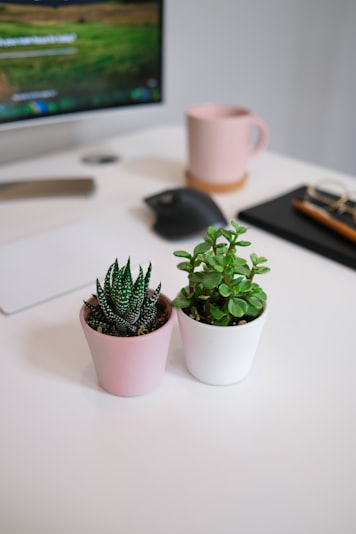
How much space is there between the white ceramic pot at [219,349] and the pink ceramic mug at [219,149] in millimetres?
426

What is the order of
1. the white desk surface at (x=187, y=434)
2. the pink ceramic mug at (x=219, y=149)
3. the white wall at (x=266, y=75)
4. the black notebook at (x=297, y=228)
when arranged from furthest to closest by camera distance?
1. the white wall at (x=266, y=75)
2. the pink ceramic mug at (x=219, y=149)
3. the black notebook at (x=297, y=228)
4. the white desk surface at (x=187, y=434)

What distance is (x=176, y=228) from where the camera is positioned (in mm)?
650

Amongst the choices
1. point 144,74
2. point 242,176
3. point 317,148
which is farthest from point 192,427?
point 317,148

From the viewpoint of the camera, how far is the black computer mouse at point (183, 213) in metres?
0.65

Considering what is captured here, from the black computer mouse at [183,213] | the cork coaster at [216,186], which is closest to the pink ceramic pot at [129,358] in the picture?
the black computer mouse at [183,213]

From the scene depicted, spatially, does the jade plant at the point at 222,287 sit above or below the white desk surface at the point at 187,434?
above

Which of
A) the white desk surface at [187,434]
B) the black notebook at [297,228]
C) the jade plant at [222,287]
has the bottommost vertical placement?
the white desk surface at [187,434]

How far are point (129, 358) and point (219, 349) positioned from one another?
8cm

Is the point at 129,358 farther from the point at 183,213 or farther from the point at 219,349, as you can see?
the point at 183,213

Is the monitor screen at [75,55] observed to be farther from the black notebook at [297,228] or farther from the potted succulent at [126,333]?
the potted succulent at [126,333]

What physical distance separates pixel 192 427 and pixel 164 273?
23 centimetres

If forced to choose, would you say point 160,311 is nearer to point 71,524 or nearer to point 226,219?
point 71,524

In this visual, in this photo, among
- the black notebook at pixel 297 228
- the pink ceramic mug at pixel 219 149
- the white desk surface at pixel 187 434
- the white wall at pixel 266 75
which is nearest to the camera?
the white desk surface at pixel 187 434

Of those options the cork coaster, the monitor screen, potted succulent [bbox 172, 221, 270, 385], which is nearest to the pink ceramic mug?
the cork coaster
